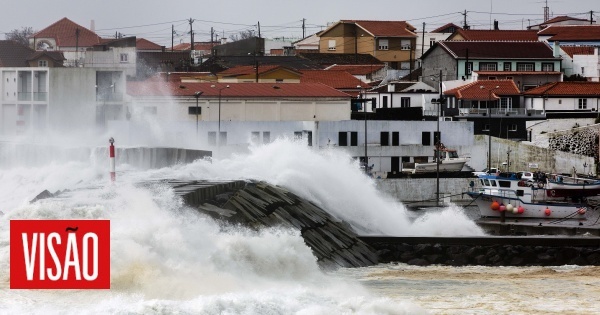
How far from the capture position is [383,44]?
9738cm

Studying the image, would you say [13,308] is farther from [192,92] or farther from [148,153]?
[192,92]

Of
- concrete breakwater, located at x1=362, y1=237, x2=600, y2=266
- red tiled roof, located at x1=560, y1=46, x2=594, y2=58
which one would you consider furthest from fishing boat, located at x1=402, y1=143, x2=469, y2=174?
red tiled roof, located at x1=560, y1=46, x2=594, y2=58

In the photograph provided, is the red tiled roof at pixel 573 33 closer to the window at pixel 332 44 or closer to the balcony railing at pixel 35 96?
the window at pixel 332 44

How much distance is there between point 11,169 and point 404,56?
65.8 meters

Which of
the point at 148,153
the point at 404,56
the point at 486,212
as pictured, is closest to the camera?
the point at 148,153

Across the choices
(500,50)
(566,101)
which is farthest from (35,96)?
(500,50)

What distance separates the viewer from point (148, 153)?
109 feet

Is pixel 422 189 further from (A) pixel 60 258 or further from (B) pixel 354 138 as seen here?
Answer: (A) pixel 60 258

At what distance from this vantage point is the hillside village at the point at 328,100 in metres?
44.7

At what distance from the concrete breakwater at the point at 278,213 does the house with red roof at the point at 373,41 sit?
6638 centimetres

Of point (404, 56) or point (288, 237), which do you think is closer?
point (288, 237)

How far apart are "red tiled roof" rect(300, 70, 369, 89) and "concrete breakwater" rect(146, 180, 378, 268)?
128 feet

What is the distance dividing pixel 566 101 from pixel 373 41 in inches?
1418

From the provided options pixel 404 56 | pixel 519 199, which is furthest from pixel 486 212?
pixel 404 56
